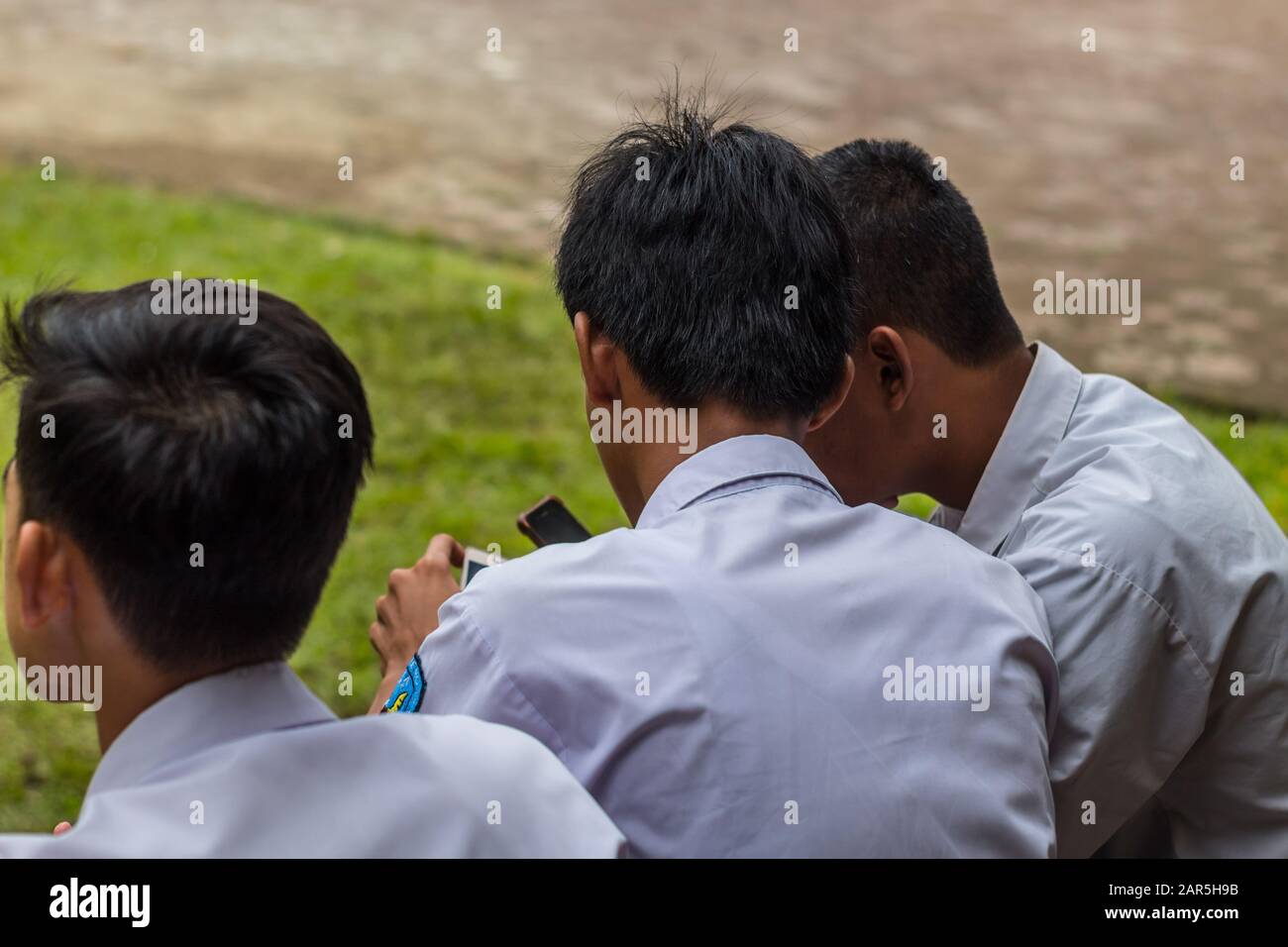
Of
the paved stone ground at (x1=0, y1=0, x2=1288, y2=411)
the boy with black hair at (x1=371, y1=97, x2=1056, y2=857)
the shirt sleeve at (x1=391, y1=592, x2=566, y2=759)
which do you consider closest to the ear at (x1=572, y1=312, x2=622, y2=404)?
the boy with black hair at (x1=371, y1=97, x2=1056, y2=857)

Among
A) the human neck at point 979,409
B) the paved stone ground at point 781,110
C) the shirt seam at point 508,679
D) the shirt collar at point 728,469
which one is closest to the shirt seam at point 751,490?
the shirt collar at point 728,469

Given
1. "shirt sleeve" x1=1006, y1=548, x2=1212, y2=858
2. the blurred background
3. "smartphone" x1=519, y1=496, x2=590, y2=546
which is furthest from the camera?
the blurred background

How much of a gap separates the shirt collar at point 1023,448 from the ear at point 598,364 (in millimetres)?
705

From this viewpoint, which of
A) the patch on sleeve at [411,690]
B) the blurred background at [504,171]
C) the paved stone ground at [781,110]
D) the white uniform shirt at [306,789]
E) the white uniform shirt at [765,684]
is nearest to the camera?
the white uniform shirt at [306,789]

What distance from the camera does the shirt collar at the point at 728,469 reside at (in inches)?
66.7

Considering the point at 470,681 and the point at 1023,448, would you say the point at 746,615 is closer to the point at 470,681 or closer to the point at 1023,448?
the point at 470,681

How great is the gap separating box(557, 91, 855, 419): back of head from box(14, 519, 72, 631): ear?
70cm

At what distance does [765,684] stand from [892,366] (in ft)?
2.83

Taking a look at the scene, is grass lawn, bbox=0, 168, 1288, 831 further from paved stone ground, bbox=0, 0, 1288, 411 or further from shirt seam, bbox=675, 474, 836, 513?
shirt seam, bbox=675, 474, 836, 513

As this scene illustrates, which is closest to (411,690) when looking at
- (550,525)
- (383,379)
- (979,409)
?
(550,525)

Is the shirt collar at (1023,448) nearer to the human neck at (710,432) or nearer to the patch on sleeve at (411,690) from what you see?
the human neck at (710,432)

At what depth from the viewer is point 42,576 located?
1390 millimetres

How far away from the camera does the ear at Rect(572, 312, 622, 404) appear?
1.84 metres

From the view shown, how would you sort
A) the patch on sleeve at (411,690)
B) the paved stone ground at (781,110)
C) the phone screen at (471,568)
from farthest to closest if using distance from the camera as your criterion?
the paved stone ground at (781,110)
the phone screen at (471,568)
the patch on sleeve at (411,690)
